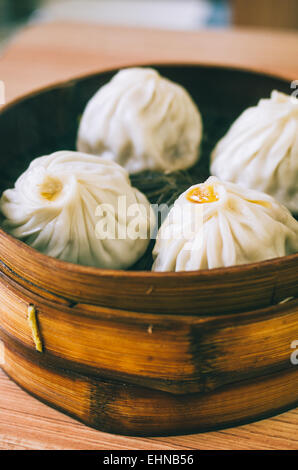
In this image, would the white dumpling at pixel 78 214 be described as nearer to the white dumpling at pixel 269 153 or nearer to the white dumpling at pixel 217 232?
the white dumpling at pixel 217 232

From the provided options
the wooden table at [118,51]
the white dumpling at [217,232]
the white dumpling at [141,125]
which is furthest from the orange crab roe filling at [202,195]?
the wooden table at [118,51]

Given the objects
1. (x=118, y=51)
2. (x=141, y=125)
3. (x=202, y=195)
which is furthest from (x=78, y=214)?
(x=118, y=51)

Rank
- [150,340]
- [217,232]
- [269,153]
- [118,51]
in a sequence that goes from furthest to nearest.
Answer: [118,51] < [269,153] < [217,232] < [150,340]

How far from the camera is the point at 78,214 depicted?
95 cm

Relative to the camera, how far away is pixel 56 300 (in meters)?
0.78

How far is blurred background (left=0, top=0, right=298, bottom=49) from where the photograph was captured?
12.0 ft

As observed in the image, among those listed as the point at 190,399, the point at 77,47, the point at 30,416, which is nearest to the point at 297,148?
the point at 190,399

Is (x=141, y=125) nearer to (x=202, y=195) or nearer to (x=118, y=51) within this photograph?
(x=202, y=195)

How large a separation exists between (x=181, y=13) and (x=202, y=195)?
373 centimetres

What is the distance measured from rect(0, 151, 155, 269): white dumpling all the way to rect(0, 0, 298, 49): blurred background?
2.83 metres

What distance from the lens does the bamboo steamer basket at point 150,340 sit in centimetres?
72

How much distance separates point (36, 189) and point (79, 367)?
338mm

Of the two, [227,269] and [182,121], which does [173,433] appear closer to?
[227,269]

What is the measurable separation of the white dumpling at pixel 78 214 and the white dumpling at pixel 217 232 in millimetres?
91
